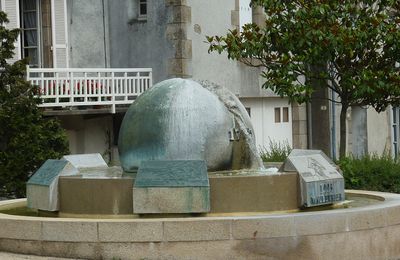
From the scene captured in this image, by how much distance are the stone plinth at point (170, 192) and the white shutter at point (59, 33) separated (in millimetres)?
12166

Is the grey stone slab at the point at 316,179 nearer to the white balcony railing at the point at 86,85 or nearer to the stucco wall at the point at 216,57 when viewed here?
the white balcony railing at the point at 86,85

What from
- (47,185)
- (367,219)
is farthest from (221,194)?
(47,185)

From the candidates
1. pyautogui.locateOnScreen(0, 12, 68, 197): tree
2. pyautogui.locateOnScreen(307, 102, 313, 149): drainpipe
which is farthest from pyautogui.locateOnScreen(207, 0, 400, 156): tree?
pyautogui.locateOnScreen(307, 102, 313, 149): drainpipe

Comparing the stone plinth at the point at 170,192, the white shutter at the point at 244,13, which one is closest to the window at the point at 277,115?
the white shutter at the point at 244,13

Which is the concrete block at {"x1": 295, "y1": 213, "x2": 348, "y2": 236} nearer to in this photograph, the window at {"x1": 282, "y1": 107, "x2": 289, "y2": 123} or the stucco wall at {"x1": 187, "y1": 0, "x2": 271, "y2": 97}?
the stucco wall at {"x1": 187, "y1": 0, "x2": 271, "y2": 97}

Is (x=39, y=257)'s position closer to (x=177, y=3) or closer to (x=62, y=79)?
(x=62, y=79)

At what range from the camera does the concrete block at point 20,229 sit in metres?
11.4

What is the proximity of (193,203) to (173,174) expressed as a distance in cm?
40

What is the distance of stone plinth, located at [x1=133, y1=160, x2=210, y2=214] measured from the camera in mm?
11312

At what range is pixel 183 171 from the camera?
453 inches

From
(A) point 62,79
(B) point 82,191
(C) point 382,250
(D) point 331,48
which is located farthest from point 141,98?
(A) point 62,79

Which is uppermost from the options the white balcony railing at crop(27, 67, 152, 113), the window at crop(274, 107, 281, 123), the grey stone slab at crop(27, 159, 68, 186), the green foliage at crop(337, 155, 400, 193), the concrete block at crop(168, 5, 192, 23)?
the concrete block at crop(168, 5, 192, 23)

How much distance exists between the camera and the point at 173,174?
11477mm

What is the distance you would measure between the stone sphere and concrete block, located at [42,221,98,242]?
1.84 m
